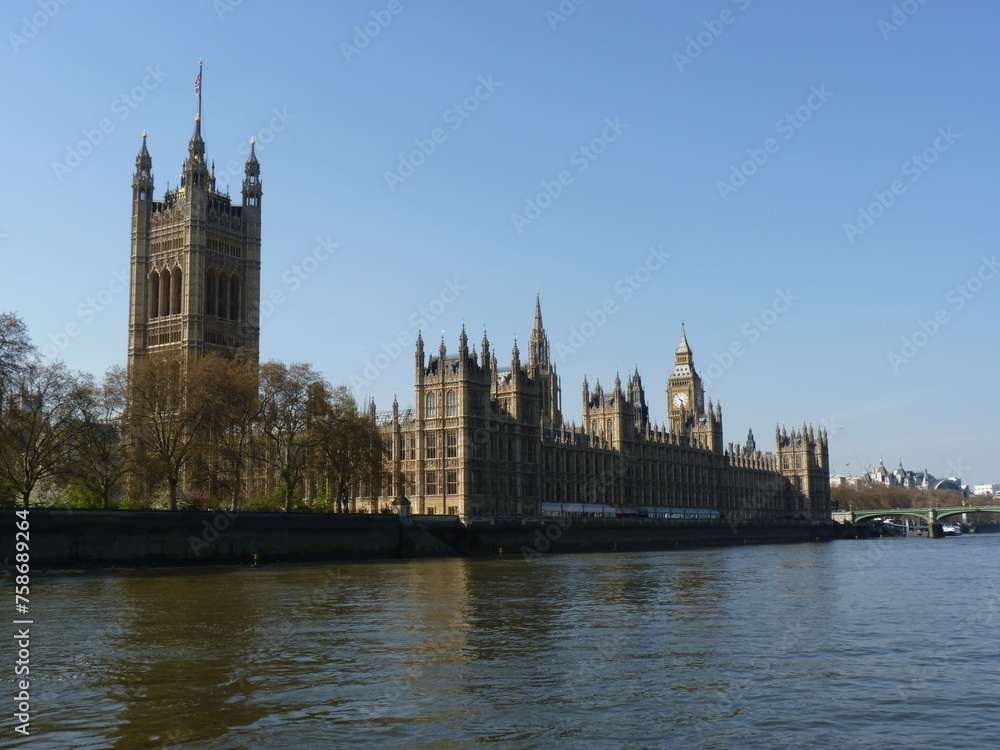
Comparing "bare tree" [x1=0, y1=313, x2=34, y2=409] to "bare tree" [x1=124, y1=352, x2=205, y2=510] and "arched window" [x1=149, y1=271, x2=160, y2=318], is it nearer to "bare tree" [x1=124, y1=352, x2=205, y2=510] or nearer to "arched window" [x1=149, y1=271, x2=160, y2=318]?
"bare tree" [x1=124, y1=352, x2=205, y2=510]

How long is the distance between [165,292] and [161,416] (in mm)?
53586

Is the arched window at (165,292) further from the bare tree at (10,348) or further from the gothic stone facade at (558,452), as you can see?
the bare tree at (10,348)

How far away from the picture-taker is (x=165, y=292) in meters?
118

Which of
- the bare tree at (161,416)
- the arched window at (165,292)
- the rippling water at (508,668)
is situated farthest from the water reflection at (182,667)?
the arched window at (165,292)

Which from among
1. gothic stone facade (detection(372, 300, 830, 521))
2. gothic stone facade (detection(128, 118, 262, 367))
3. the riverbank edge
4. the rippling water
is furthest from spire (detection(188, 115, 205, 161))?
the rippling water

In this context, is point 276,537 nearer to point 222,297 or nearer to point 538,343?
point 222,297

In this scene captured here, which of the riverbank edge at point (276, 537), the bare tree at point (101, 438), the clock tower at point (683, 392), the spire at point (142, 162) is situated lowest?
the riverbank edge at point (276, 537)

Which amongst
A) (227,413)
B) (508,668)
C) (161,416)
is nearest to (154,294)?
(161,416)

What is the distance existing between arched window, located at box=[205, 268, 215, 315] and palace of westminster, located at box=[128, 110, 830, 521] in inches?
4.9

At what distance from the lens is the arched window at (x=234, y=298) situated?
4688 inches

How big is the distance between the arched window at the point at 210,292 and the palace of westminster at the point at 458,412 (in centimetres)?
12

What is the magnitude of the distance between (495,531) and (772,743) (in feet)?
228

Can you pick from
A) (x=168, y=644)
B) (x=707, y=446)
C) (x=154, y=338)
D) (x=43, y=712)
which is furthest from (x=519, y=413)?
(x=43, y=712)

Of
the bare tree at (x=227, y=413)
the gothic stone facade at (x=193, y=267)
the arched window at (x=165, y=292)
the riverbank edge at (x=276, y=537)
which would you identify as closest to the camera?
the riverbank edge at (x=276, y=537)
